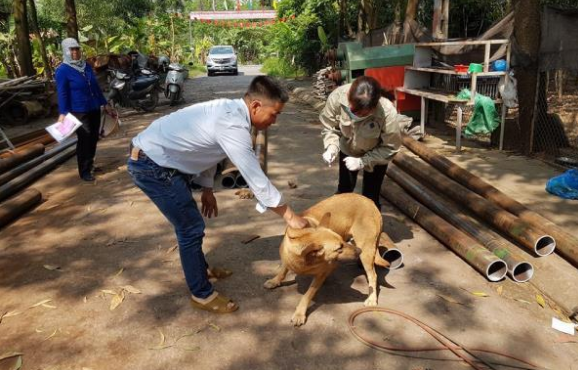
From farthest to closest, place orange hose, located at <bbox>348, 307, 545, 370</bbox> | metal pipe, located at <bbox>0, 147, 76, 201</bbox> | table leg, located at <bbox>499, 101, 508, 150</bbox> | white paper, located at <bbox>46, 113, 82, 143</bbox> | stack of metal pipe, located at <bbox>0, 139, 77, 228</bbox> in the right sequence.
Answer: table leg, located at <bbox>499, 101, 508, 150</bbox> → metal pipe, located at <bbox>0, 147, 76, 201</bbox> → white paper, located at <bbox>46, 113, 82, 143</bbox> → stack of metal pipe, located at <bbox>0, 139, 77, 228</bbox> → orange hose, located at <bbox>348, 307, 545, 370</bbox>

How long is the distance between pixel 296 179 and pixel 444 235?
8.91ft

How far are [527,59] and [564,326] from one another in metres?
5.09

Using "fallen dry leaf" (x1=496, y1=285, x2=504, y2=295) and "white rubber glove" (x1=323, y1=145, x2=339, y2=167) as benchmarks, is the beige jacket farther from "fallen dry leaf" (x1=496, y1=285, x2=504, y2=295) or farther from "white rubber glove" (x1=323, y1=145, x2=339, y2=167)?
"fallen dry leaf" (x1=496, y1=285, x2=504, y2=295)

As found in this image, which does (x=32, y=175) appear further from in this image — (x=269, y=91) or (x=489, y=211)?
(x=489, y=211)

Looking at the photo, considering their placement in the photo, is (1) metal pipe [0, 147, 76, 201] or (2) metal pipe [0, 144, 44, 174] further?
(2) metal pipe [0, 144, 44, 174]

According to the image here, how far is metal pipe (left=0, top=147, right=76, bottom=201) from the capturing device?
586cm

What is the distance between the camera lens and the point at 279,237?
477cm

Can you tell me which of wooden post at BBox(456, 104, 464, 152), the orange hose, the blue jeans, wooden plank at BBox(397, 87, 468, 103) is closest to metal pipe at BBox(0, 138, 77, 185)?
the blue jeans

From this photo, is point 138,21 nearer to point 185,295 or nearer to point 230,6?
point 185,295

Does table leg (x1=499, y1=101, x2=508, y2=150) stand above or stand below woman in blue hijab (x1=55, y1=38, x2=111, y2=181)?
below

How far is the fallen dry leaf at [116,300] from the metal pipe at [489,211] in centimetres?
356

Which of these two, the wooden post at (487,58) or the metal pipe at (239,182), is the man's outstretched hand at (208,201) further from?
the wooden post at (487,58)

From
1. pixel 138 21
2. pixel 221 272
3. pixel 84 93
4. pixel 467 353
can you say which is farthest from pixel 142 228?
pixel 138 21

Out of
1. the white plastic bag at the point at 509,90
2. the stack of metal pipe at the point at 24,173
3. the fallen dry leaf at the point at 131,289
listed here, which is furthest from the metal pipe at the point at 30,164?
the white plastic bag at the point at 509,90
